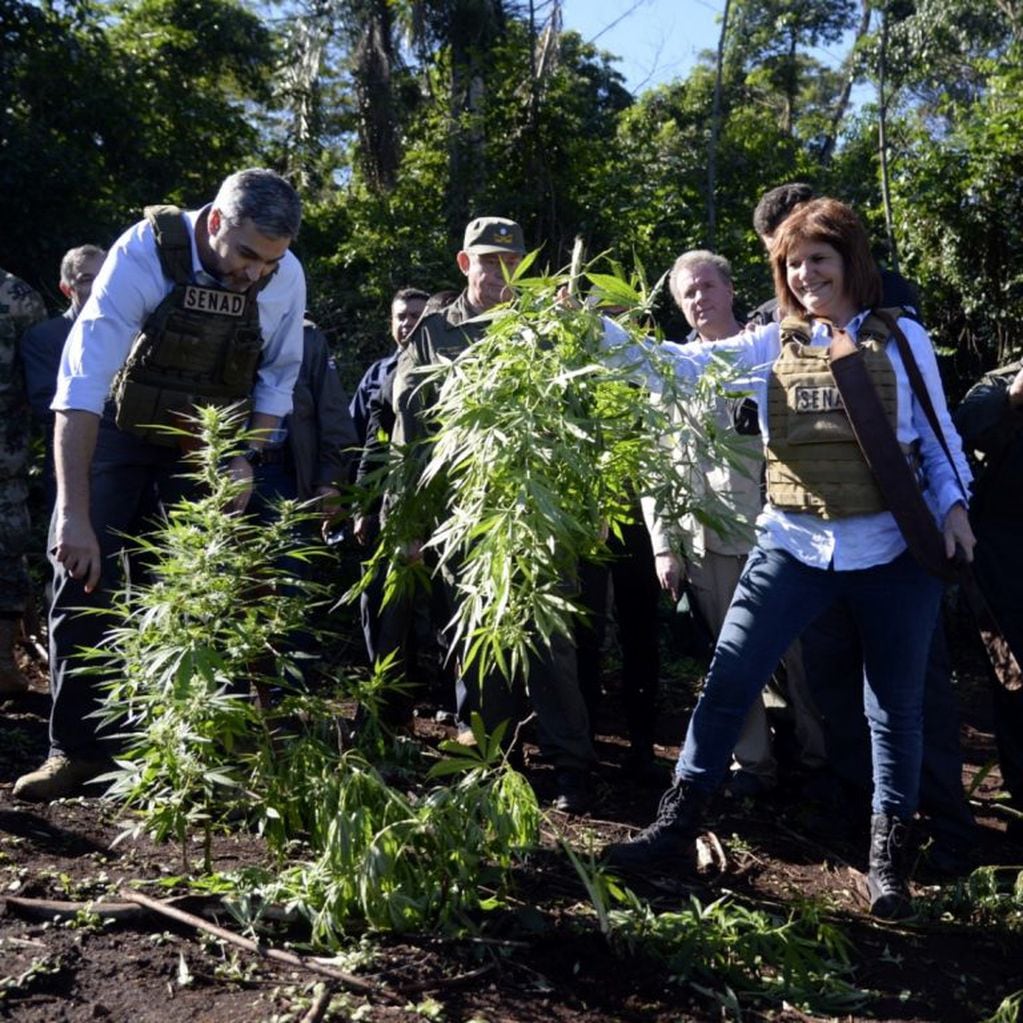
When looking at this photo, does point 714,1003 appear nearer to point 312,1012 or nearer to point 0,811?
point 312,1012

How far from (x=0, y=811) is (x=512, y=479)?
2.06 meters

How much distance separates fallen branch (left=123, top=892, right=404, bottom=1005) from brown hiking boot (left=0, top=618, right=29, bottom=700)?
9.62ft

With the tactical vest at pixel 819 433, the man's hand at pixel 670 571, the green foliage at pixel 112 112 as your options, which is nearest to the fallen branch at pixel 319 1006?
the tactical vest at pixel 819 433

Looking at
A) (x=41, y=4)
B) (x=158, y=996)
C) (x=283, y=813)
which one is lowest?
(x=158, y=996)

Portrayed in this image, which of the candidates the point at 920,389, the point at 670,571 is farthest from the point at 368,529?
the point at 920,389

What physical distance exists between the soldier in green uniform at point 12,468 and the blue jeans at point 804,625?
138 inches

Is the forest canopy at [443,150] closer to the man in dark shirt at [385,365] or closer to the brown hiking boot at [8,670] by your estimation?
the man in dark shirt at [385,365]

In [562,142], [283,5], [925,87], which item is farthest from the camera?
[925,87]

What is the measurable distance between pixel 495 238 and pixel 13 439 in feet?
8.27

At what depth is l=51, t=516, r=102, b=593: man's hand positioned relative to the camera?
4.06 meters

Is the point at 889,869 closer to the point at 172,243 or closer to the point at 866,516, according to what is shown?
the point at 866,516

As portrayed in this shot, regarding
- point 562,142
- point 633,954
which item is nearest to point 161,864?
point 633,954

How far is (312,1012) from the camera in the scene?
2.85 meters

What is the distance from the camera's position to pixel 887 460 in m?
3.83
